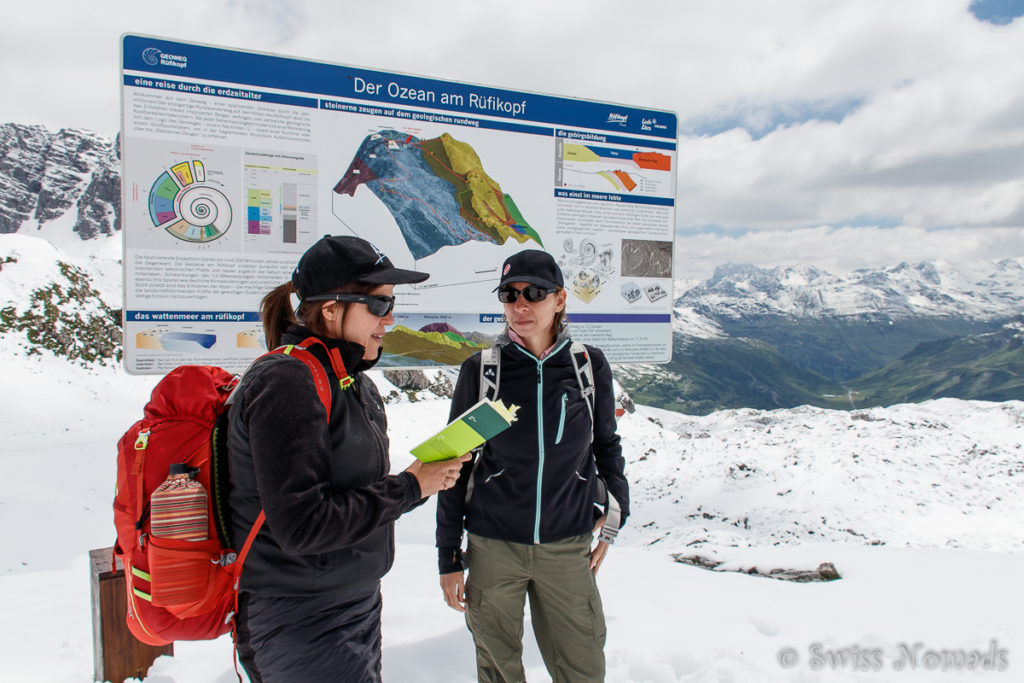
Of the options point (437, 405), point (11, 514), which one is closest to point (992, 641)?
point (11, 514)

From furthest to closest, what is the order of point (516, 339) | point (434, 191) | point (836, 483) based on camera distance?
point (836, 483)
point (434, 191)
point (516, 339)

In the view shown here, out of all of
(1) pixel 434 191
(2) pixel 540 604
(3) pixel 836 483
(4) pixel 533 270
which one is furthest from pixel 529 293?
(3) pixel 836 483

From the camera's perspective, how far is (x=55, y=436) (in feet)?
39.0

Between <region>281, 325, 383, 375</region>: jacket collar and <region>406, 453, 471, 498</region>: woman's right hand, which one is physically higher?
<region>281, 325, 383, 375</region>: jacket collar

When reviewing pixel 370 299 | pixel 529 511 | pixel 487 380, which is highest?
pixel 370 299

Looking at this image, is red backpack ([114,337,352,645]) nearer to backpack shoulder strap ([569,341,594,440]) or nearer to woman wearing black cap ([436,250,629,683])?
woman wearing black cap ([436,250,629,683])

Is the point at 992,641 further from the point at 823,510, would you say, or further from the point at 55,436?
the point at 55,436

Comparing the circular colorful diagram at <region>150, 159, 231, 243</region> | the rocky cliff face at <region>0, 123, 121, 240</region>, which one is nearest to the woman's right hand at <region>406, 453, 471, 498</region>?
the circular colorful diagram at <region>150, 159, 231, 243</region>

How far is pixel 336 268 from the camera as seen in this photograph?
7.52ft

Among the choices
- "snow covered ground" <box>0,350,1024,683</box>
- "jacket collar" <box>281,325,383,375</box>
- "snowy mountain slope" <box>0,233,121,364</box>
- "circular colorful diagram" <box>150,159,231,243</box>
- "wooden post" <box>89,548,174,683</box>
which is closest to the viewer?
"jacket collar" <box>281,325,383,375</box>

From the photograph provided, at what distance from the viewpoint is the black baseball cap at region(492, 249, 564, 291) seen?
10.7ft

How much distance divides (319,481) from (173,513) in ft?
1.85

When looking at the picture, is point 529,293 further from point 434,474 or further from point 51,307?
point 51,307

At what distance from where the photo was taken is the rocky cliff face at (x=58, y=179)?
12162cm
